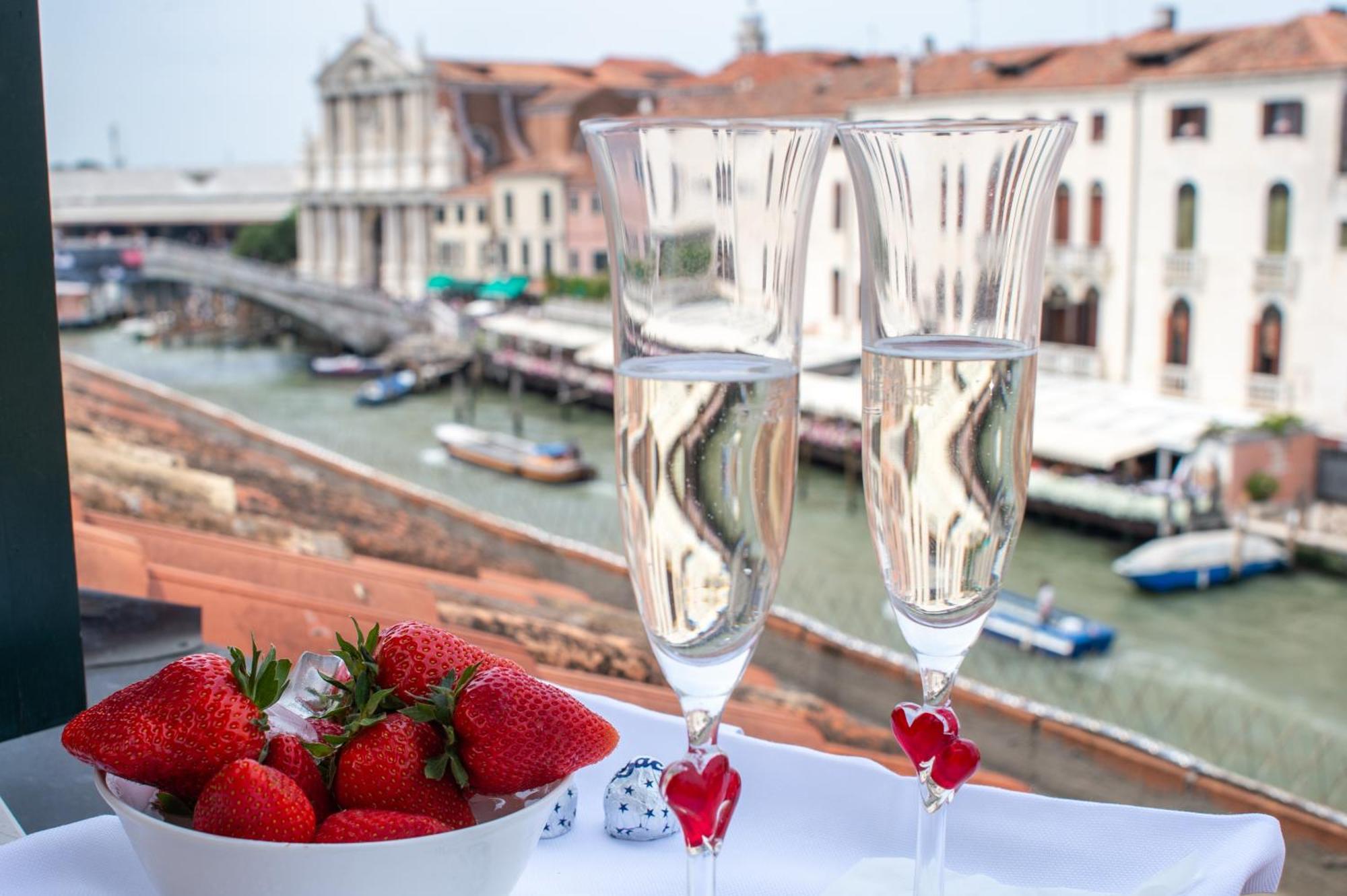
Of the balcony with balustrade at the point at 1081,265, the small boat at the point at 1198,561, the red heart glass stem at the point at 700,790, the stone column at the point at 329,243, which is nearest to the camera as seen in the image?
the red heart glass stem at the point at 700,790

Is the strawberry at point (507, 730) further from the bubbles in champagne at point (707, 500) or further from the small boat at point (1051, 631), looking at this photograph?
the small boat at point (1051, 631)

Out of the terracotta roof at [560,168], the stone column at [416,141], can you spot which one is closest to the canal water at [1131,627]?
the terracotta roof at [560,168]

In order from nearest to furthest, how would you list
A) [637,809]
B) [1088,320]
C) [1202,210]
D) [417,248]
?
[637,809], [1202,210], [1088,320], [417,248]

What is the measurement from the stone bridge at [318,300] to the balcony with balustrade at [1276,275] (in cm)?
1011

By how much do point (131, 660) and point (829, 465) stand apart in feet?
37.5

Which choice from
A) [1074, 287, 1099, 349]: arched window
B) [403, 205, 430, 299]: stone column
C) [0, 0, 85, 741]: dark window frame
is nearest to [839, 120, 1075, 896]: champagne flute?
[0, 0, 85, 741]: dark window frame

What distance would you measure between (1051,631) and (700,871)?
731 cm

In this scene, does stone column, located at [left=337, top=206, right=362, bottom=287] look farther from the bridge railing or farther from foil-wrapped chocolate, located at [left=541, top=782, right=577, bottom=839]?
foil-wrapped chocolate, located at [left=541, top=782, right=577, bottom=839]

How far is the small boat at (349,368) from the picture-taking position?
56.7 ft

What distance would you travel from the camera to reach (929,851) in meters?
0.45

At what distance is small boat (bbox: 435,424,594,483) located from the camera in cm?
1166

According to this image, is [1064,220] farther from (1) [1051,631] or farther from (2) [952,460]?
(2) [952,460]

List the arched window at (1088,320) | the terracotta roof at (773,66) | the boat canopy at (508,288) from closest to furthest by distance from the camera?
the arched window at (1088,320) < the terracotta roof at (773,66) < the boat canopy at (508,288)

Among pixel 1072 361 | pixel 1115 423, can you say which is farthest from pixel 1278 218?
pixel 1072 361
